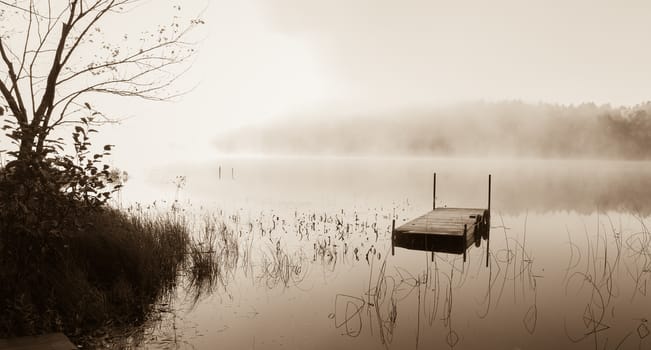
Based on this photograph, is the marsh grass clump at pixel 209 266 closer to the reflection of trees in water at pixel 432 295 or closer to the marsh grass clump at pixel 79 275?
the marsh grass clump at pixel 79 275

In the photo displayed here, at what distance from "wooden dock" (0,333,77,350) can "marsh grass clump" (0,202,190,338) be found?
124 centimetres

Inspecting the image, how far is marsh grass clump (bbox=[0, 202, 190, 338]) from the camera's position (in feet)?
24.7

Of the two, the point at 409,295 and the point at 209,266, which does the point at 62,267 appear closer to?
the point at 209,266

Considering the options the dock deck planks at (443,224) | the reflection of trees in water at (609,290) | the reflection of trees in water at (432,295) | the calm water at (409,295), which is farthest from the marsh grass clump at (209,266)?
the reflection of trees in water at (609,290)

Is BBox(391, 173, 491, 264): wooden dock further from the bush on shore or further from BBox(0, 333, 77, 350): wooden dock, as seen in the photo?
BBox(0, 333, 77, 350): wooden dock

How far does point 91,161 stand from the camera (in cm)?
815

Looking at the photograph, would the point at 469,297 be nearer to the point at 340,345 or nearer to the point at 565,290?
the point at 565,290

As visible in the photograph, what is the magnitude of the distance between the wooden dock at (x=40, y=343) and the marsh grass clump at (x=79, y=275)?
124 cm

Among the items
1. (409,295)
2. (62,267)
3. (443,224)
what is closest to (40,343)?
(62,267)

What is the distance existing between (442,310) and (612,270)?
21.6 ft

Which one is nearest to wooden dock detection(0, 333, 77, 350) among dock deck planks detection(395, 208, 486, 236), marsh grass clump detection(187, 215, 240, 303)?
marsh grass clump detection(187, 215, 240, 303)

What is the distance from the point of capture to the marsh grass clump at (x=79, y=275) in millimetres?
7531

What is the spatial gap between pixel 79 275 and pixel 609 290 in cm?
1162

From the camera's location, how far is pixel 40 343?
594 cm
